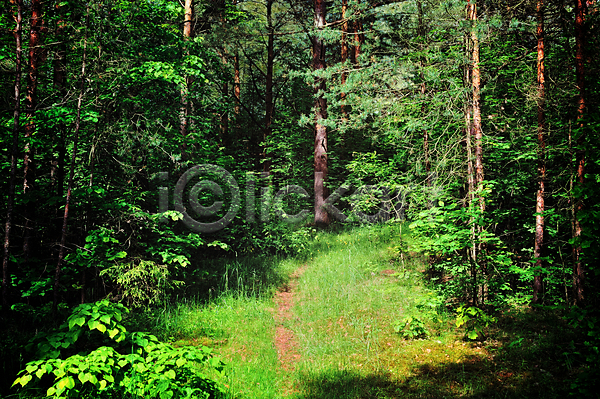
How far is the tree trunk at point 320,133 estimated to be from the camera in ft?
42.7

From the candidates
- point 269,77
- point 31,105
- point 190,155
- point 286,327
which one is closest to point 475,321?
point 286,327

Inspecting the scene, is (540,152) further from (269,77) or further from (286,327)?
(269,77)

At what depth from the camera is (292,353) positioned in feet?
19.6

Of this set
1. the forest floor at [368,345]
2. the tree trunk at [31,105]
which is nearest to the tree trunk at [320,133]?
the forest floor at [368,345]

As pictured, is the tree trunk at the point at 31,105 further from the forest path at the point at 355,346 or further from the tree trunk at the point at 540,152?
the tree trunk at the point at 540,152

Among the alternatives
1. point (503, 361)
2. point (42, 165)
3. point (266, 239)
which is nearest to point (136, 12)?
point (42, 165)

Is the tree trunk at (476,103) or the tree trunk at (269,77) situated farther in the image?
the tree trunk at (269,77)

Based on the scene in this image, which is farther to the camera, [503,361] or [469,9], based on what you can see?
[469,9]

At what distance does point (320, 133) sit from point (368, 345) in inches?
380

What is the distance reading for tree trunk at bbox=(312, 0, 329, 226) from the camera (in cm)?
1302

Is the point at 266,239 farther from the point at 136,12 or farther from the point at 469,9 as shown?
the point at 469,9

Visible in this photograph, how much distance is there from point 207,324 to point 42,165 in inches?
181

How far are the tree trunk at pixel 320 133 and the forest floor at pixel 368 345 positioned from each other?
5609mm

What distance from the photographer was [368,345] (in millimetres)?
5477
